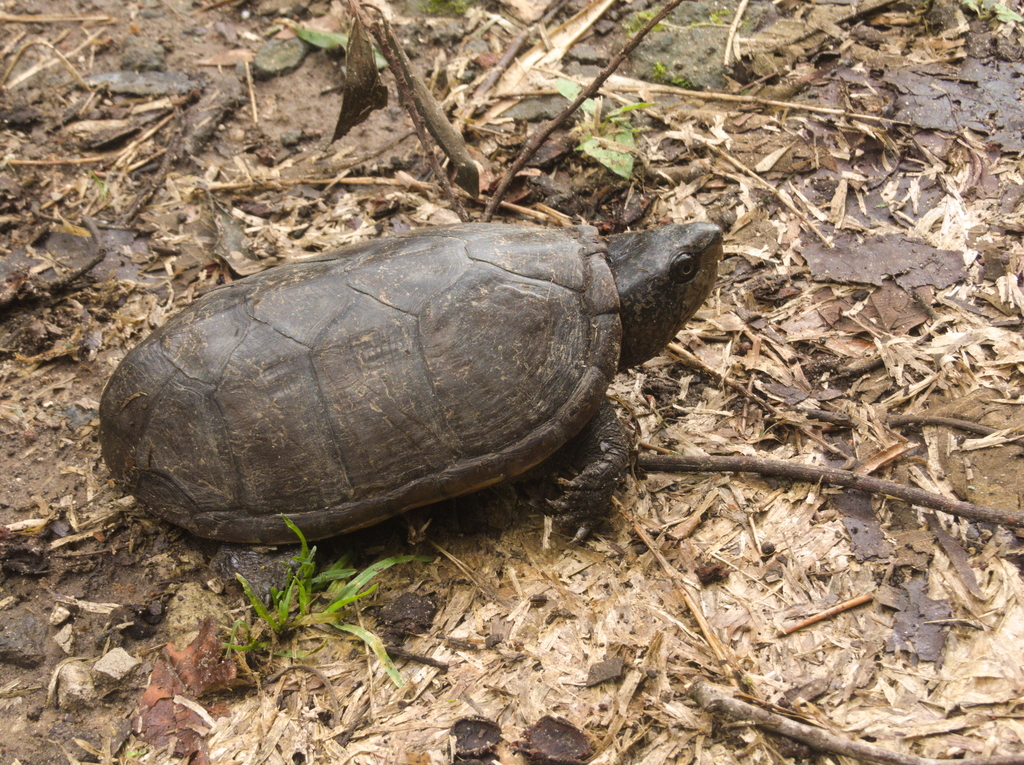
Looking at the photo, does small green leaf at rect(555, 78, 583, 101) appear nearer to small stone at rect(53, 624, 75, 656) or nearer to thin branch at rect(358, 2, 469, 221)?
thin branch at rect(358, 2, 469, 221)

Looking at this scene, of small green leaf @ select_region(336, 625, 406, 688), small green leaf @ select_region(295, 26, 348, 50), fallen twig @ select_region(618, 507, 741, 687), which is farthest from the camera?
small green leaf @ select_region(295, 26, 348, 50)

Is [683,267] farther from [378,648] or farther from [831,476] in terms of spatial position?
[378,648]

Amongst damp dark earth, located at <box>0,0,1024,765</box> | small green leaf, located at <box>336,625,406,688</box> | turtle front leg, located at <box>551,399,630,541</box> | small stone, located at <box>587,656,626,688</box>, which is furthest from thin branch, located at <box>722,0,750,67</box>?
small green leaf, located at <box>336,625,406,688</box>

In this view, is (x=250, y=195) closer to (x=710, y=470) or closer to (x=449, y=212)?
(x=449, y=212)

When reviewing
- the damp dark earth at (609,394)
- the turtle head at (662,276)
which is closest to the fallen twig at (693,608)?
the damp dark earth at (609,394)

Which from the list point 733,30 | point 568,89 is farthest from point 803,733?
point 733,30

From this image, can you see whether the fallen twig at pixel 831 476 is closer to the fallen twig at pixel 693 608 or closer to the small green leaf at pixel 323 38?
the fallen twig at pixel 693 608

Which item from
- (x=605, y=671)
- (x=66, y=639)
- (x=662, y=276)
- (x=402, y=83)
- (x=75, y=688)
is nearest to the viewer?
(x=605, y=671)

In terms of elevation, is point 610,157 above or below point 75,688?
above
